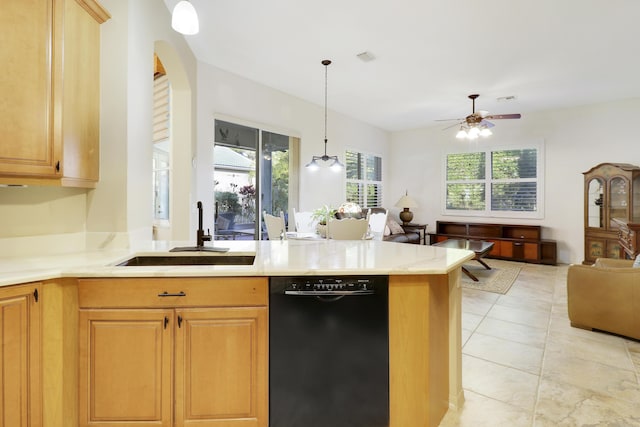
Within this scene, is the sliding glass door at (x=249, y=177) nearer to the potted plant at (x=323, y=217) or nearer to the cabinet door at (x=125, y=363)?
the potted plant at (x=323, y=217)

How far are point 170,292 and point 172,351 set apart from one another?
0.88 feet

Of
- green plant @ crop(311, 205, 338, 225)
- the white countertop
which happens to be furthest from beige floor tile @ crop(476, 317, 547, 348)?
green plant @ crop(311, 205, 338, 225)

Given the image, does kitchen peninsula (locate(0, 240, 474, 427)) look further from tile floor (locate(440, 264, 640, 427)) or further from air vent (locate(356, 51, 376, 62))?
air vent (locate(356, 51, 376, 62))

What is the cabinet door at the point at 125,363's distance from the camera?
1513mm

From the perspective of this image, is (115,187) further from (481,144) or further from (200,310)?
(481,144)

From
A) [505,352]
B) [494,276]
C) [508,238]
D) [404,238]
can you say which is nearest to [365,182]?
[404,238]

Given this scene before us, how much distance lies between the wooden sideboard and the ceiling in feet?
7.88

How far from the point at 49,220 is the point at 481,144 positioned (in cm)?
718

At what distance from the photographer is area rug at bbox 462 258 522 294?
452 cm

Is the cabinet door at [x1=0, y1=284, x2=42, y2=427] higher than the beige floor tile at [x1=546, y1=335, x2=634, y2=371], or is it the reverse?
the cabinet door at [x1=0, y1=284, x2=42, y2=427]

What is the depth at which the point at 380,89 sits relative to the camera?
5.04 meters

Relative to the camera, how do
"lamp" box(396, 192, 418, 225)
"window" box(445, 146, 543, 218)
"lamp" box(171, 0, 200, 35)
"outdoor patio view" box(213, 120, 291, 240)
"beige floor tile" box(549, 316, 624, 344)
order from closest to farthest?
"lamp" box(171, 0, 200, 35) < "beige floor tile" box(549, 316, 624, 344) < "outdoor patio view" box(213, 120, 291, 240) < "window" box(445, 146, 543, 218) < "lamp" box(396, 192, 418, 225)

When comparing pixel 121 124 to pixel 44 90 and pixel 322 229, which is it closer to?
pixel 44 90

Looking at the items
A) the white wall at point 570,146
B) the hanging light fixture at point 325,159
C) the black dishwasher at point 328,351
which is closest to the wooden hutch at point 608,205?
the white wall at point 570,146
